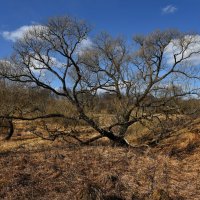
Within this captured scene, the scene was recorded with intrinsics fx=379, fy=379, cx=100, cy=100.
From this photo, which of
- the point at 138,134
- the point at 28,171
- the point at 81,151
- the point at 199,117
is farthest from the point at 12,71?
the point at 199,117

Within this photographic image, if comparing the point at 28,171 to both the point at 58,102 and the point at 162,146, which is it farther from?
the point at 58,102

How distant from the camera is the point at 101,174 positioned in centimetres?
1091

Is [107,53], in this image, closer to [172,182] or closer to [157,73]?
[157,73]

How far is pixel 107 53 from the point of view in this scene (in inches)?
791

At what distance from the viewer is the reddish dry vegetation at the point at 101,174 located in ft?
30.6

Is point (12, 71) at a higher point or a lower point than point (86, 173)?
higher

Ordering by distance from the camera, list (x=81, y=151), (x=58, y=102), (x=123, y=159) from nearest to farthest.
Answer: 1. (x=123, y=159)
2. (x=81, y=151)
3. (x=58, y=102)

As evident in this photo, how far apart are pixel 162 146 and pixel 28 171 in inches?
273

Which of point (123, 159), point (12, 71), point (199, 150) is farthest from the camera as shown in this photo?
point (12, 71)

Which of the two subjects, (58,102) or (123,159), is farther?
(58,102)

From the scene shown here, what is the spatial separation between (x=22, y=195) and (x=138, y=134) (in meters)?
11.5

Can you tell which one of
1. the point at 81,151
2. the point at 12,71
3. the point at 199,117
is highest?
the point at 12,71

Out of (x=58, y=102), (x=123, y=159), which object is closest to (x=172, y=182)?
(x=123, y=159)

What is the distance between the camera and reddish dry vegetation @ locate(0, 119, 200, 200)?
9336mm
